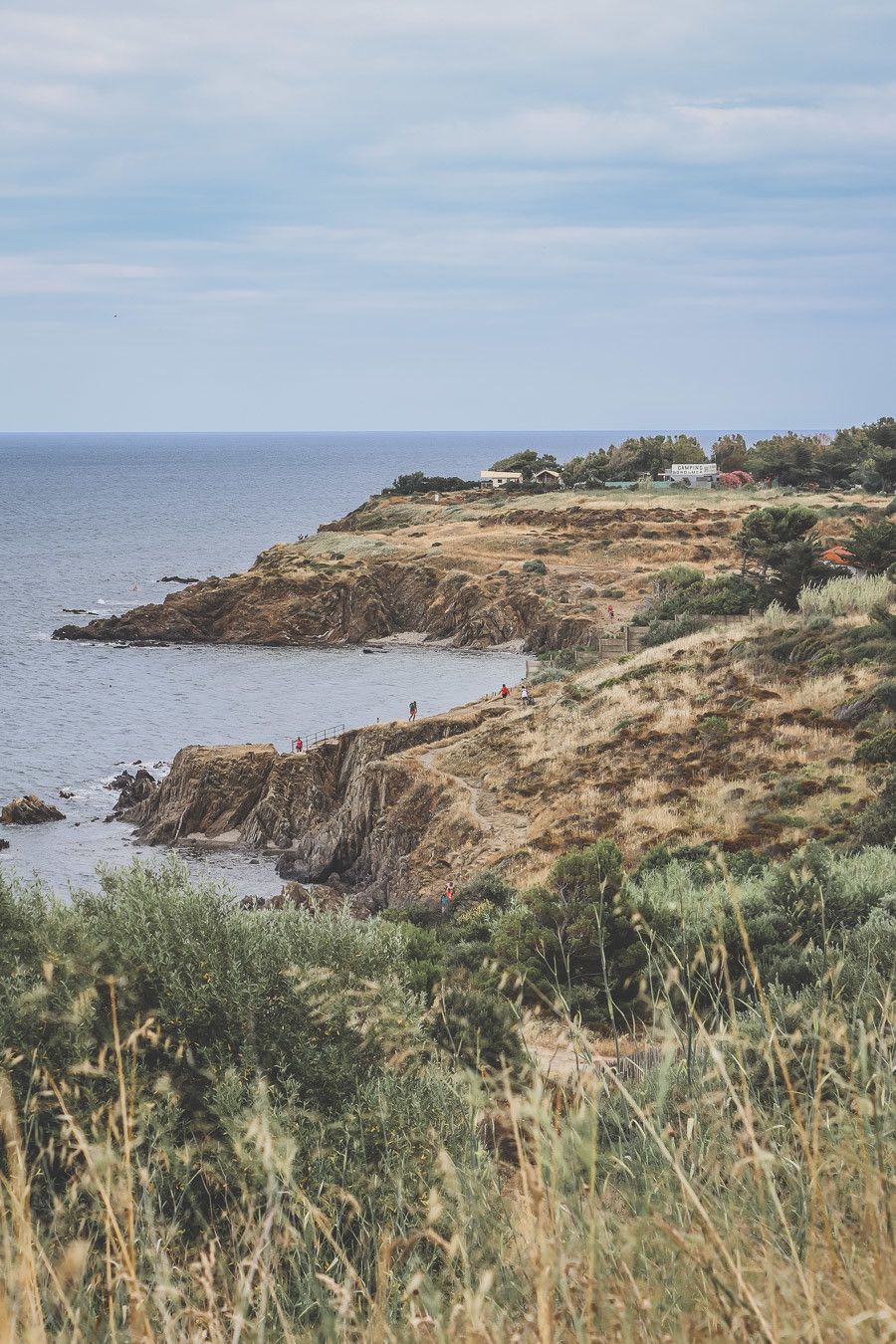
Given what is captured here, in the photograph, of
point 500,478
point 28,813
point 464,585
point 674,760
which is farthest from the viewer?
point 500,478

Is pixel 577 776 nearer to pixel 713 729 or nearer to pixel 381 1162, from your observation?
pixel 713 729

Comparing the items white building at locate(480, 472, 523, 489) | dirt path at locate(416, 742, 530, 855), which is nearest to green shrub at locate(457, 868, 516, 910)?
dirt path at locate(416, 742, 530, 855)

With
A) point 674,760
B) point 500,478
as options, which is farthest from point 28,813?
point 500,478

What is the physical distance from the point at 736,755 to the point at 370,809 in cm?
1071

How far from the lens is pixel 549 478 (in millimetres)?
115312

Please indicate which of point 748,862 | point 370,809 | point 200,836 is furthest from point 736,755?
point 200,836

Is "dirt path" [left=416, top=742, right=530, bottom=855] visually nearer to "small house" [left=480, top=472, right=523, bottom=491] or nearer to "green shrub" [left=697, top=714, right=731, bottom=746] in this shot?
"green shrub" [left=697, top=714, right=731, bottom=746]

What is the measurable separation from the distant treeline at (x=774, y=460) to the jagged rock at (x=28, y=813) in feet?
251

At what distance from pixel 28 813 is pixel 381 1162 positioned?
35.8 meters

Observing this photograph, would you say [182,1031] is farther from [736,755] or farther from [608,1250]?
[736,755]

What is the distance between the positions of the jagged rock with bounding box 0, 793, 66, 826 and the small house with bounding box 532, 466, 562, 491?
263ft

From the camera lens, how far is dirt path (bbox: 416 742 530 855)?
26.2 meters

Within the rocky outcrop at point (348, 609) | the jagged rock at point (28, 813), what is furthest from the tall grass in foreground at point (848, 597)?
the rocky outcrop at point (348, 609)

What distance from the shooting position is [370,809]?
106 ft
